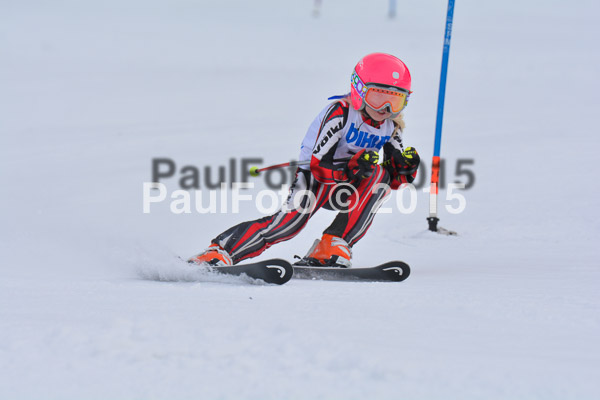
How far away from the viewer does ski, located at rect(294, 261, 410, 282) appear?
4.07 m

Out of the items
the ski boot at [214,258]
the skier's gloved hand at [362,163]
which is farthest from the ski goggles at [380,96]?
the ski boot at [214,258]

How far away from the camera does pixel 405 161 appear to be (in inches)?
172

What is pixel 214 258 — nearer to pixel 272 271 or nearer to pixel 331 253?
pixel 272 271

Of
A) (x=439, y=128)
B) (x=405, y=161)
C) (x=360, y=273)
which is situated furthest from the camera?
(x=439, y=128)

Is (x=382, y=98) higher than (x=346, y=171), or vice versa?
(x=382, y=98)

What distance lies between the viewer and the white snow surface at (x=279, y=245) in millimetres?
2354

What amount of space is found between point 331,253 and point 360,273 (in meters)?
0.26

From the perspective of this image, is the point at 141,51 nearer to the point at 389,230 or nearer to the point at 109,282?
the point at 389,230

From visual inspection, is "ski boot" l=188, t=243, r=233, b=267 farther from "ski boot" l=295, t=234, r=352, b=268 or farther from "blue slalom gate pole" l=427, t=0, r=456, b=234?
"blue slalom gate pole" l=427, t=0, r=456, b=234

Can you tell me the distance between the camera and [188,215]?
696cm

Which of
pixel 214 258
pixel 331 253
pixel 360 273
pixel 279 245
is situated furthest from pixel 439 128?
pixel 214 258

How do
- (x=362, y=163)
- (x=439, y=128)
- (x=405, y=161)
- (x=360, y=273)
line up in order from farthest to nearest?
(x=439, y=128) < (x=405, y=161) < (x=362, y=163) < (x=360, y=273)

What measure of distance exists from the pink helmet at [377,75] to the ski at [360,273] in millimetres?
862

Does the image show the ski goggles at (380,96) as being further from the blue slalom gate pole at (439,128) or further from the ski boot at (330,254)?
the blue slalom gate pole at (439,128)
